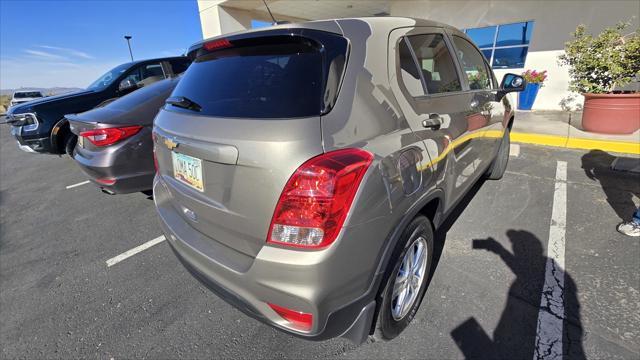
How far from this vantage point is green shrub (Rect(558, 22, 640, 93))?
5.14 meters

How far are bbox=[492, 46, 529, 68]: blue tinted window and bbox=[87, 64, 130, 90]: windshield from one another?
33.7ft

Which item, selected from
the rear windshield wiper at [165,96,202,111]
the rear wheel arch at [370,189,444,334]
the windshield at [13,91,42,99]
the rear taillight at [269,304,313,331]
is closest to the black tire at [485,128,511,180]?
the rear wheel arch at [370,189,444,334]

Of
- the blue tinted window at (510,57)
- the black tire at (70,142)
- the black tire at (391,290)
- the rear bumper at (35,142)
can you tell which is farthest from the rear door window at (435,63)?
the blue tinted window at (510,57)

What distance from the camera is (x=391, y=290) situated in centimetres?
166

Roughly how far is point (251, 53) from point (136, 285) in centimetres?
219

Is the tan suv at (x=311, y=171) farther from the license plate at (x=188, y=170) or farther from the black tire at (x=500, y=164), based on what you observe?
the black tire at (x=500, y=164)

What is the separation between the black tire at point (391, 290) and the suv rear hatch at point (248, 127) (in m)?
0.76

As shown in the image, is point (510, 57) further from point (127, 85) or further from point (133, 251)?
point (133, 251)

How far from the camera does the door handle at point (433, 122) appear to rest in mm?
1771

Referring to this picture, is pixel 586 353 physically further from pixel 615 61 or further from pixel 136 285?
pixel 615 61

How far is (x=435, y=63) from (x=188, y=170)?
6.16 ft

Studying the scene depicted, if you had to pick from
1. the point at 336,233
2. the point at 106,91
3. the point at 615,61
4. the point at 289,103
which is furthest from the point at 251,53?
the point at 615,61

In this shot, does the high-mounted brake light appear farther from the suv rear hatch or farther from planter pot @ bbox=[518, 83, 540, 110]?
planter pot @ bbox=[518, 83, 540, 110]

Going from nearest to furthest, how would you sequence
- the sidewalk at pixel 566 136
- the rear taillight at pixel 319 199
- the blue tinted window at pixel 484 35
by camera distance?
the rear taillight at pixel 319 199 < the sidewalk at pixel 566 136 < the blue tinted window at pixel 484 35
